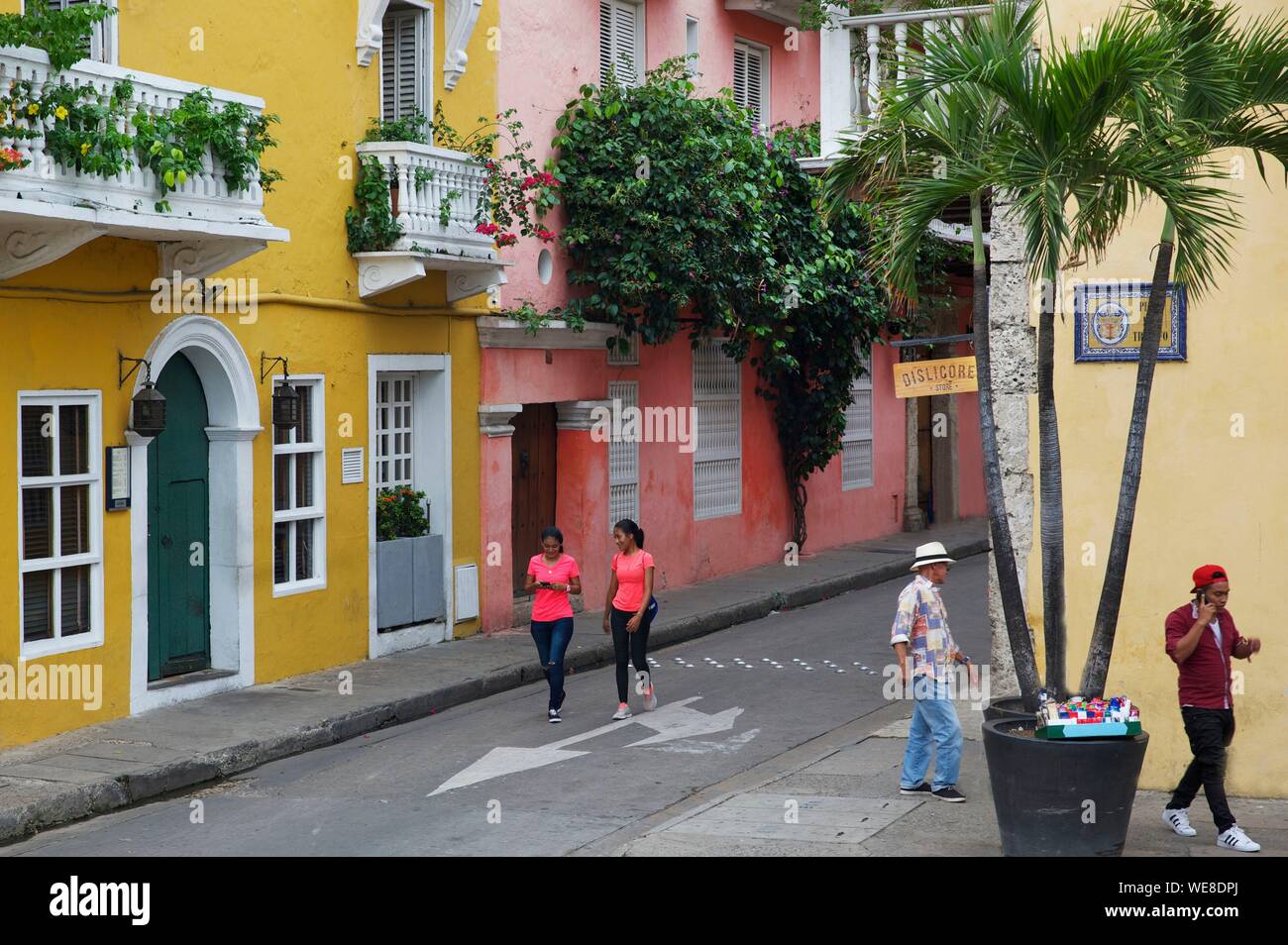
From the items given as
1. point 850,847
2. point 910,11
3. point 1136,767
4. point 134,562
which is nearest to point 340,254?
point 134,562

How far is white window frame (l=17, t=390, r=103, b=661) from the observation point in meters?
11.1

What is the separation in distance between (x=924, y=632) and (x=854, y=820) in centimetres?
124

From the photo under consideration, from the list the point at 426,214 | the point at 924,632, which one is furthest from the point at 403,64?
the point at 924,632

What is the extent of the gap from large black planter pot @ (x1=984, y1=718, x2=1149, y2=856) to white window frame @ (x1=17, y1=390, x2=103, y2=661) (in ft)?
22.8

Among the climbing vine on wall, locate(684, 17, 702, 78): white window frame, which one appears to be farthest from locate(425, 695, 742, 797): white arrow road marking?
locate(684, 17, 702, 78): white window frame

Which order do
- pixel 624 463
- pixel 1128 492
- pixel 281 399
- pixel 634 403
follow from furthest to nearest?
pixel 634 403 → pixel 624 463 → pixel 281 399 → pixel 1128 492

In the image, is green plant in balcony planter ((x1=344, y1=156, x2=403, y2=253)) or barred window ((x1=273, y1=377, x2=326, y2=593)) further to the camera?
green plant in balcony planter ((x1=344, y1=156, x2=403, y2=253))

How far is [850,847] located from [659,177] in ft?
33.7

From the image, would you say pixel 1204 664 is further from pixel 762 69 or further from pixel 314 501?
pixel 762 69

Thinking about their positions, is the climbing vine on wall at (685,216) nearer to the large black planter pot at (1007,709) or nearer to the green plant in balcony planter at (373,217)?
the green plant in balcony planter at (373,217)

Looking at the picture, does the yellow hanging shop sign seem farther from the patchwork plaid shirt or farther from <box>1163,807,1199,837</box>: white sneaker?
<box>1163,807,1199,837</box>: white sneaker

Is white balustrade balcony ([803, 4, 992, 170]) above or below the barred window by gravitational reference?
above

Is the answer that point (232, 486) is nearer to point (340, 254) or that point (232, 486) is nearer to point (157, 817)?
point (340, 254)

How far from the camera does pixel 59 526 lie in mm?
11539
